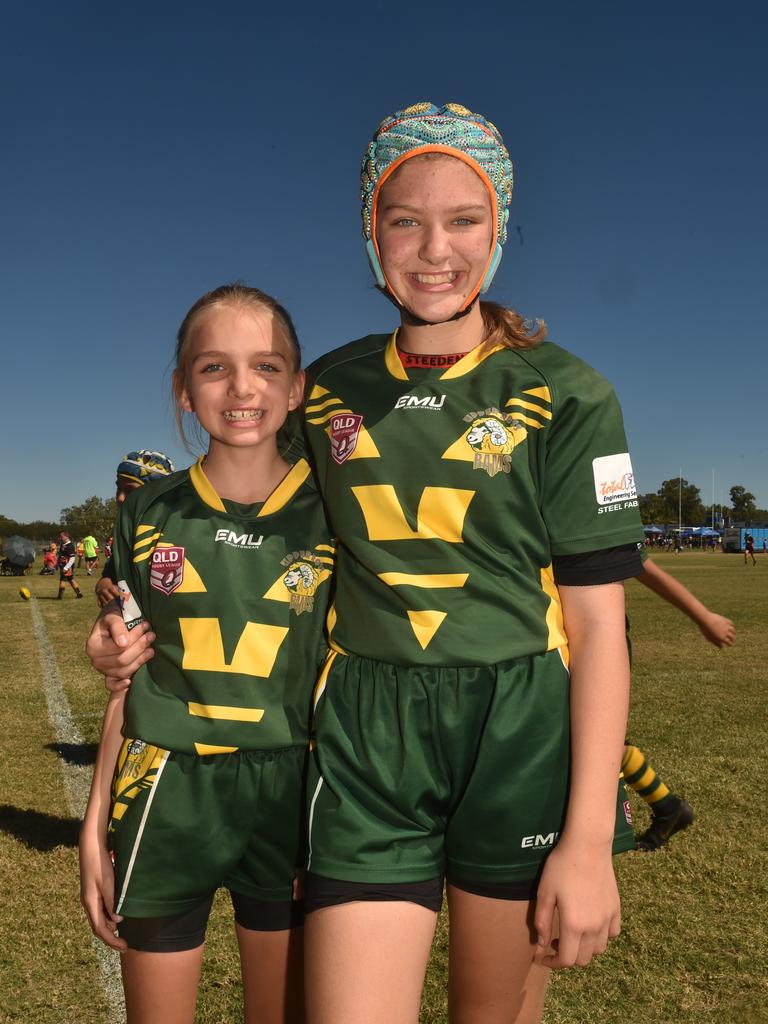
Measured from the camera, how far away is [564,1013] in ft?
11.3

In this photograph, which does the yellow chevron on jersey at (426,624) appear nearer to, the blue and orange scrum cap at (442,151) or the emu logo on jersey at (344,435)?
the emu logo on jersey at (344,435)

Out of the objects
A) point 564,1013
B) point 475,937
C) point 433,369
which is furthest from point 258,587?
point 564,1013

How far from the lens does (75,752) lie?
→ 742cm

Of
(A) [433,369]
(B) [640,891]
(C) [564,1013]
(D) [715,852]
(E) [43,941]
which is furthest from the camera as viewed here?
(D) [715,852]

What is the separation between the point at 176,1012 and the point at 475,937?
0.74m

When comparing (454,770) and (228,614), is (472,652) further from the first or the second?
(228,614)

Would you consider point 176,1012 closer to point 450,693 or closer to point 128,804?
point 128,804

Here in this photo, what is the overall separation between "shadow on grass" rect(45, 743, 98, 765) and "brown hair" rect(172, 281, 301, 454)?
18.0 ft

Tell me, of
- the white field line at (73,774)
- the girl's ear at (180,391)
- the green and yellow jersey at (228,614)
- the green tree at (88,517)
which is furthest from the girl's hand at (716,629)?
the green tree at (88,517)

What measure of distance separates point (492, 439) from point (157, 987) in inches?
57.5

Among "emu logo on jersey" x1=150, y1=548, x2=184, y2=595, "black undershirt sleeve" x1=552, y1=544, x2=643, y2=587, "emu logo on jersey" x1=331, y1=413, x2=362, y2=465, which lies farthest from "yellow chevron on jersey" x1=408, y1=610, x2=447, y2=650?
"emu logo on jersey" x1=150, y1=548, x2=184, y2=595

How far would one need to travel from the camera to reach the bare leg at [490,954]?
1.82 m

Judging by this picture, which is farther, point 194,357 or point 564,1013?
point 564,1013

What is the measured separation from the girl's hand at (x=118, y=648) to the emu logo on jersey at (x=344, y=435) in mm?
660
